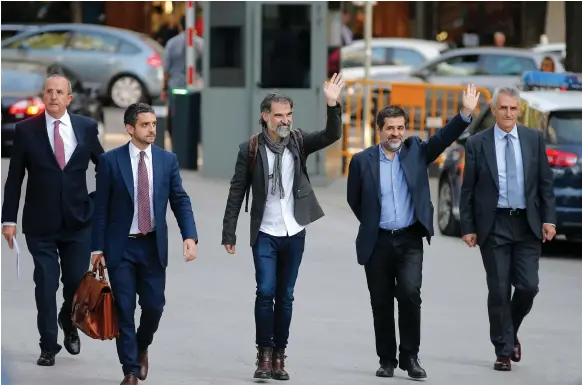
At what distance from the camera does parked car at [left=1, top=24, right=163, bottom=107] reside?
105ft

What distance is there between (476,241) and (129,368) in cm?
226

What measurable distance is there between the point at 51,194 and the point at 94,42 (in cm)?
2324

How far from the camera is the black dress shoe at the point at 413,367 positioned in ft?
30.8

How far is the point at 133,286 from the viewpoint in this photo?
29.3 feet

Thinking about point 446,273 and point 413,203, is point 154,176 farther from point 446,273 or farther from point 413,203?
point 446,273

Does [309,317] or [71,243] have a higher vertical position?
[71,243]

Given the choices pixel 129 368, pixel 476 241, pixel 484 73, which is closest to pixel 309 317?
pixel 476 241

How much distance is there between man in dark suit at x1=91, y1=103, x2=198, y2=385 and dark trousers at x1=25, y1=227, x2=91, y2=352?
881 millimetres

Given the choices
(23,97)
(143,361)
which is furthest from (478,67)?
(143,361)

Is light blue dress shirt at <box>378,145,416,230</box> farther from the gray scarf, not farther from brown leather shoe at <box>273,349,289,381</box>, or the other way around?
brown leather shoe at <box>273,349,289,381</box>

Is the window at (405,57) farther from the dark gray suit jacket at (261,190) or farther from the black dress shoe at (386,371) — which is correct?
the dark gray suit jacket at (261,190)

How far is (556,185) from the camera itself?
14.6 meters

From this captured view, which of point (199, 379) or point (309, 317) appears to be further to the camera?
point (309, 317)

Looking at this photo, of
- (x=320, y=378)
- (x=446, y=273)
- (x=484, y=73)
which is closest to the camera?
(x=320, y=378)
